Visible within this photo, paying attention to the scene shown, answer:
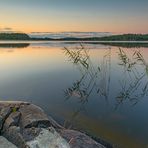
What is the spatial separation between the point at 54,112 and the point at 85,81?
6472mm

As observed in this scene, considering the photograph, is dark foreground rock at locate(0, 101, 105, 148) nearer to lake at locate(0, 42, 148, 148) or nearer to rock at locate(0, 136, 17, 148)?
rock at locate(0, 136, 17, 148)

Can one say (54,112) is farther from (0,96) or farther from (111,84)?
(111,84)

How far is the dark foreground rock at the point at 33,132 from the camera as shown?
7145 millimetres

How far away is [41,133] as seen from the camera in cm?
734

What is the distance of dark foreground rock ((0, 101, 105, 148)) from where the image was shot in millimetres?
7145

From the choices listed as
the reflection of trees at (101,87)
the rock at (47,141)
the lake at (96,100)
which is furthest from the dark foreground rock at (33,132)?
the reflection of trees at (101,87)

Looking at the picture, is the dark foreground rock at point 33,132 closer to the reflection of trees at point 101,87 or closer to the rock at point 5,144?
the rock at point 5,144

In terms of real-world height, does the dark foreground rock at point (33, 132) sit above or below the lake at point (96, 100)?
above

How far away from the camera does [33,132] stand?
745 centimetres

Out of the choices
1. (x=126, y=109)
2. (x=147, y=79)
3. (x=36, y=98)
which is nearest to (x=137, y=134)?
(x=126, y=109)

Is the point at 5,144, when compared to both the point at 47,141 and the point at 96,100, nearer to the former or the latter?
the point at 47,141

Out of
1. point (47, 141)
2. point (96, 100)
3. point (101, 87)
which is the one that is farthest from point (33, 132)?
point (101, 87)

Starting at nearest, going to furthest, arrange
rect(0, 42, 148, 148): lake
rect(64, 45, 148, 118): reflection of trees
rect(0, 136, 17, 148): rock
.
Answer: rect(0, 136, 17, 148): rock < rect(0, 42, 148, 148): lake < rect(64, 45, 148, 118): reflection of trees

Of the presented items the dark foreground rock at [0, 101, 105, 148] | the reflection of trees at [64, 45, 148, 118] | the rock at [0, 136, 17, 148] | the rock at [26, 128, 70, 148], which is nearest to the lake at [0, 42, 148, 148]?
the reflection of trees at [64, 45, 148, 118]
